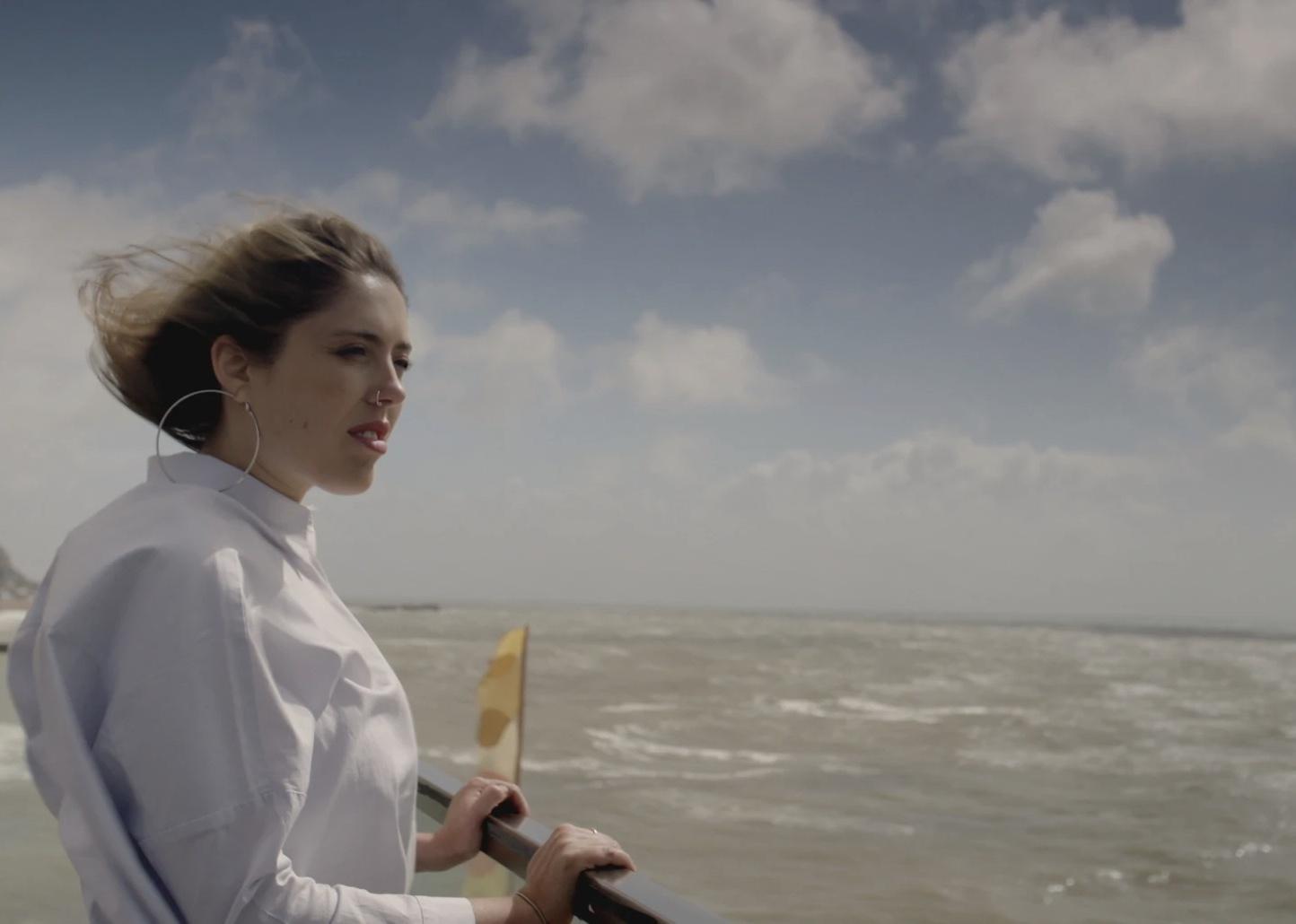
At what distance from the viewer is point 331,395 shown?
1219mm

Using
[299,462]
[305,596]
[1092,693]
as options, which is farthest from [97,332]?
[1092,693]

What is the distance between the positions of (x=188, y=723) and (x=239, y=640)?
0.24ft

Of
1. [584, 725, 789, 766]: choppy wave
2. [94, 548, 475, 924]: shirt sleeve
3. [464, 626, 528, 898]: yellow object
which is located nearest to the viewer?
[94, 548, 475, 924]: shirt sleeve

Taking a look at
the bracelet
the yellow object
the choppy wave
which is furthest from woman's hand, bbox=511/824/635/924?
the choppy wave

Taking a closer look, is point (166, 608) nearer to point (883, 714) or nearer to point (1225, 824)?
point (1225, 824)

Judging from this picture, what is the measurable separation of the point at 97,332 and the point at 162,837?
60cm

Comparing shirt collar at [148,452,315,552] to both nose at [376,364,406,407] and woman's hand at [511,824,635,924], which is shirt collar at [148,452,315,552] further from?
woman's hand at [511,824,635,924]

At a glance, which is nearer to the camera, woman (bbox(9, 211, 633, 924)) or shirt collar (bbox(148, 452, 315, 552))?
woman (bbox(9, 211, 633, 924))

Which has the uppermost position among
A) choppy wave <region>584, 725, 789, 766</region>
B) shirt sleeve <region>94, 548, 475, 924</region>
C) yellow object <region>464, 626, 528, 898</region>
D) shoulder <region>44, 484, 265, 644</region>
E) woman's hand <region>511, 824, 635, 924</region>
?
shoulder <region>44, 484, 265, 644</region>

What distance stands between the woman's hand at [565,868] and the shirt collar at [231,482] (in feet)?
1.42

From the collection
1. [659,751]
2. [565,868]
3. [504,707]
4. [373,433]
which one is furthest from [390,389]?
[659,751]

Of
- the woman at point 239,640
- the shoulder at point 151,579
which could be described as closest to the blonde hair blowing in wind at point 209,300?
the woman at point 239,640

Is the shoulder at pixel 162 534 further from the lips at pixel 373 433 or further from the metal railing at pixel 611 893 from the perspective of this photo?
the metal railing at pixel 611 893

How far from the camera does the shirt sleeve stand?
0.95 metres
